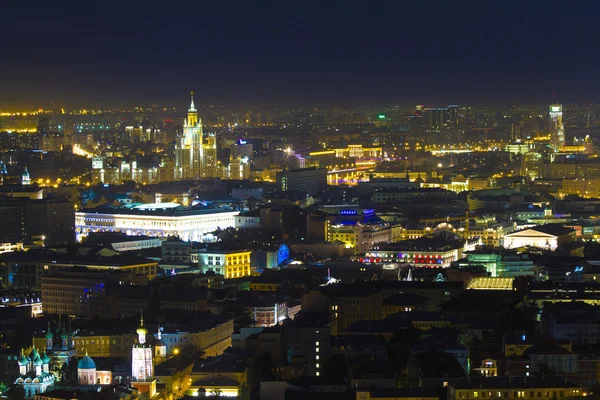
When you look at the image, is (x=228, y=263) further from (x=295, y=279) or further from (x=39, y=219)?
(x=39, y=219)

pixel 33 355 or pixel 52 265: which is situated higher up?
pixel 33 355

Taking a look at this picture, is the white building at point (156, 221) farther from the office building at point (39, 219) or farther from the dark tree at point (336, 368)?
the dark tree at point (336, 368)

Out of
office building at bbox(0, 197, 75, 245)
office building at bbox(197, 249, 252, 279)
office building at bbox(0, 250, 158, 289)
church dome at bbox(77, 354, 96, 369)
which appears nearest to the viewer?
church dome at bbox(77, 354, 96, 369)

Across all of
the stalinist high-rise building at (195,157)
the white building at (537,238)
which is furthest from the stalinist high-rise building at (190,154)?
the white building at (537,238)

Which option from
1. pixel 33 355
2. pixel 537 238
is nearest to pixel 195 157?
pixel 537 238

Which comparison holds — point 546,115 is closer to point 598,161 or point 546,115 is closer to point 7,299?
point 598,161

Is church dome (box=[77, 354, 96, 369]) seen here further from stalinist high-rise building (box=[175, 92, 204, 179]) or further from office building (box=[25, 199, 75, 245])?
stalinist high-rise building (box=[175, 92, 204, 179])

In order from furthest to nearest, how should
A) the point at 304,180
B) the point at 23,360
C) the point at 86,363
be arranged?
the point at 304,180 < the point at 23,360 < the point at 86,363

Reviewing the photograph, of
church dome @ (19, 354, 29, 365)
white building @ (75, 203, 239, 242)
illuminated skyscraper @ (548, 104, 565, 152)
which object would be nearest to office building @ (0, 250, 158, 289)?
white building @ (75, 203, 239, 242)

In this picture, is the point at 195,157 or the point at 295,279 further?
the point at 195,157
